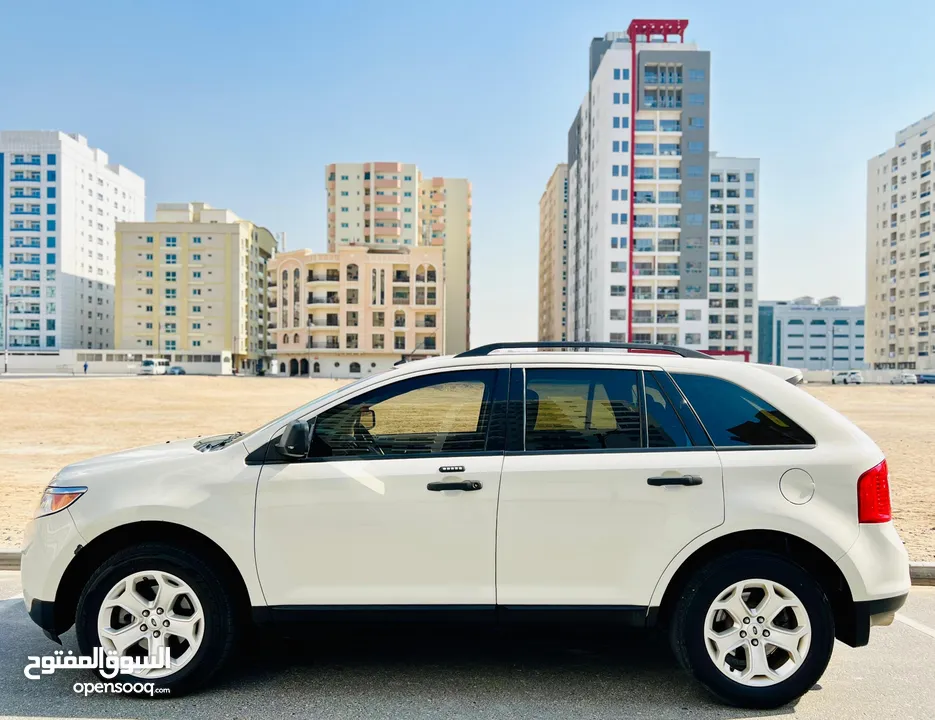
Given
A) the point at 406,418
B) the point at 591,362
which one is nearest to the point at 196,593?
the point at 406,418

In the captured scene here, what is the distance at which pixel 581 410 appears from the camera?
371cm

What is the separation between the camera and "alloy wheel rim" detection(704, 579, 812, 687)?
3.41m

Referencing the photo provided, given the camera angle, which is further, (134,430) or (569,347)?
(134,430)

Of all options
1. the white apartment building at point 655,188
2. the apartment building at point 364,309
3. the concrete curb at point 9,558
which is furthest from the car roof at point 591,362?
the apartment building at point 364,309

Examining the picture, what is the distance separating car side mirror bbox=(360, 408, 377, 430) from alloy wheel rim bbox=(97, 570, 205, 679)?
1208 millimetres

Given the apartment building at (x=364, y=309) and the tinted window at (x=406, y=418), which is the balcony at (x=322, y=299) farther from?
the tinted window at (x=406, y=418)

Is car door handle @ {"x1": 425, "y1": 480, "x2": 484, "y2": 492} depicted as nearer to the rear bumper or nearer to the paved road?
the paved road

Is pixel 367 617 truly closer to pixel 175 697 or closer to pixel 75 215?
pixel 175 697

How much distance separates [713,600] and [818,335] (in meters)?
160

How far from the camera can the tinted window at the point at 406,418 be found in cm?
362

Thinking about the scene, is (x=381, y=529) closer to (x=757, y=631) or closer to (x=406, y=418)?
(x=406, y=418)

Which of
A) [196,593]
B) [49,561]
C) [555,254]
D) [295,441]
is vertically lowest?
[196,593]

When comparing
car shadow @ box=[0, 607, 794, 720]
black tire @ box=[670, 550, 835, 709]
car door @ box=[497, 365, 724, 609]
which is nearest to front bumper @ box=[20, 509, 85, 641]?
car shadow @ box=[0, 607, 794, 720]

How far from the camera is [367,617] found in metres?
3.45
